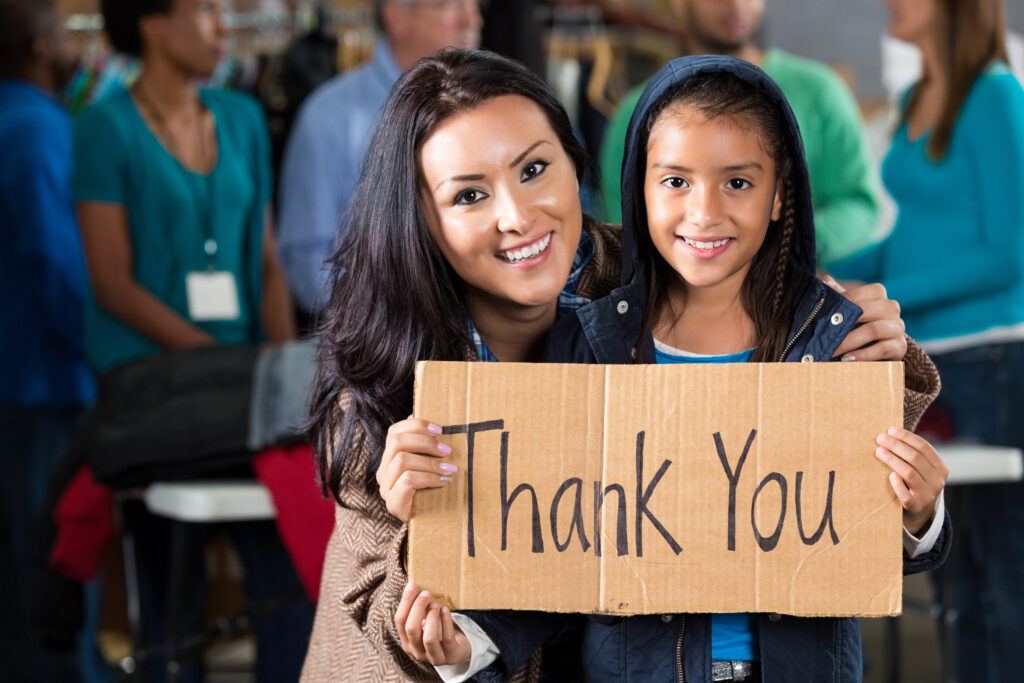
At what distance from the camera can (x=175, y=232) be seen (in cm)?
255

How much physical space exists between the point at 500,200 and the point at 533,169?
0.07 meters

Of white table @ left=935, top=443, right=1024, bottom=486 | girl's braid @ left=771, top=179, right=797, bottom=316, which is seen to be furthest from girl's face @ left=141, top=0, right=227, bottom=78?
white table @ left=935, top=443, right=1024, bottom=486

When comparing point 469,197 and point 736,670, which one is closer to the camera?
point 736,670

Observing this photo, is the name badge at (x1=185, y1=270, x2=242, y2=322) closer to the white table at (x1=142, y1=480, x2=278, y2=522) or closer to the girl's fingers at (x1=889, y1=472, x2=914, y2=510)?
the white table at (x1=142, y1=480, x2=278, y2=522)

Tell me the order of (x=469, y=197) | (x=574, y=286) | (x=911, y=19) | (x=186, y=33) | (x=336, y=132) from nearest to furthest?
(x=469, y=197) < (x=574, y=286) < (x=911, y=19) < (x=186, y=33) < (x=336, y=132)

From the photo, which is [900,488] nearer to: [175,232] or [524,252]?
[524,252]

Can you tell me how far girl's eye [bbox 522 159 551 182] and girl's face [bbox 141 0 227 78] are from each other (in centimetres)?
153

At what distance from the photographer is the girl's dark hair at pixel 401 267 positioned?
1356 millimetres

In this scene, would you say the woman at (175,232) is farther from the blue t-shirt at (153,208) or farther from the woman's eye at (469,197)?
the woman's eye at (469,197)

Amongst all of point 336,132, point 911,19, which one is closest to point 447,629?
point 911,19

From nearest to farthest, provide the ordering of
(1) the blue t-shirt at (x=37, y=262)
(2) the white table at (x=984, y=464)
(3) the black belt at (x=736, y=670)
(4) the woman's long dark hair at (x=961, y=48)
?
(3) the black belt at (x=736, y=670) < (4) the woman's long dark hair at (x=961, y=48) < (2) the white table at (x=984, y=464) < (1) the blue t-shirt at (x=37, y=262)

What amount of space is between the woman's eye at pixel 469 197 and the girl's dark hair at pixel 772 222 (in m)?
0.19

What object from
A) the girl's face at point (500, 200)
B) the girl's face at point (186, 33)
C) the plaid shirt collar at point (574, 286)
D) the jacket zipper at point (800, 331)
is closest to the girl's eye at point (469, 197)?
the girl's face at point (500, 200)

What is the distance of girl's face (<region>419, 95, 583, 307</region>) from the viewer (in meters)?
1.32
